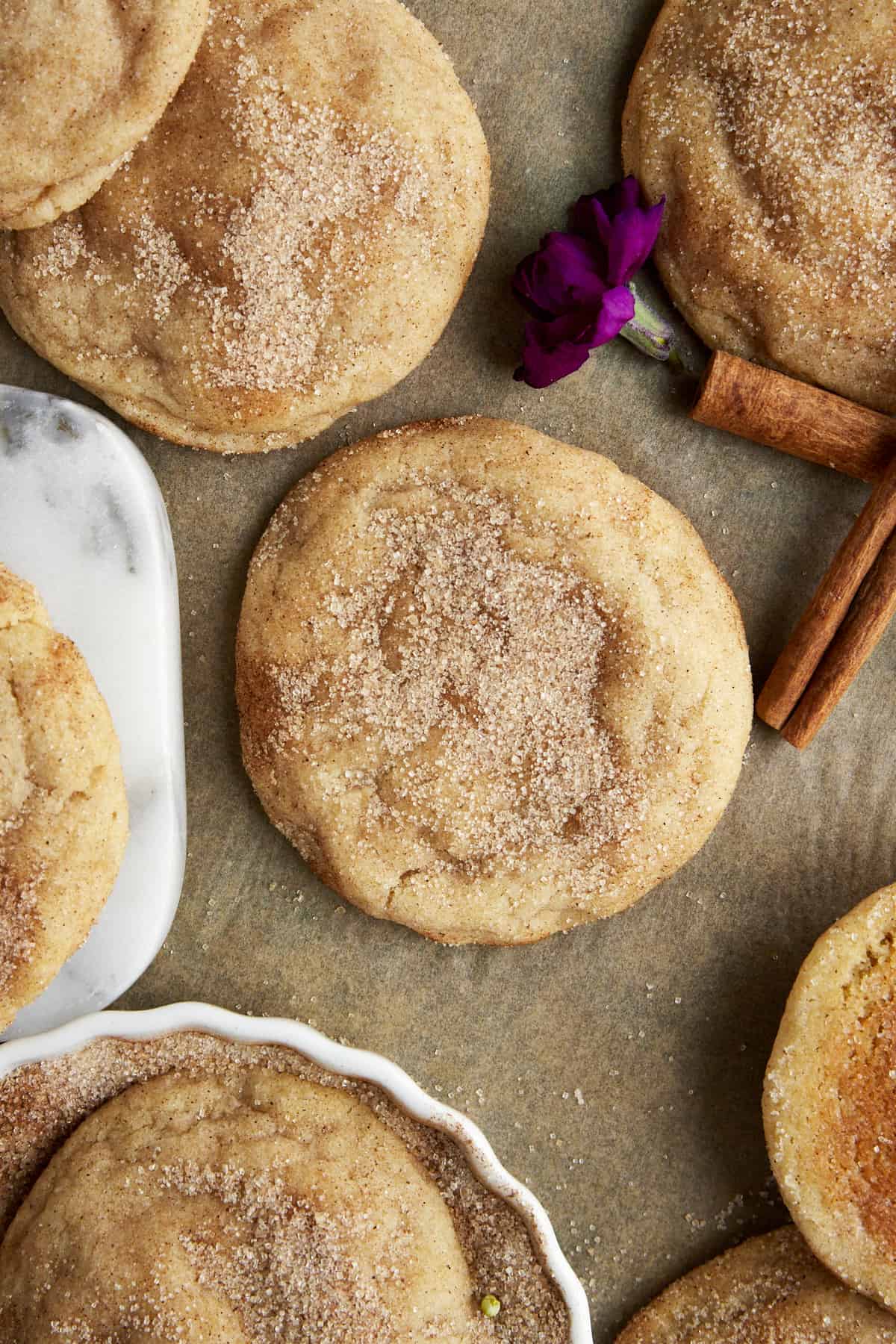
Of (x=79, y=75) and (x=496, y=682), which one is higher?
(x=79, y=75)

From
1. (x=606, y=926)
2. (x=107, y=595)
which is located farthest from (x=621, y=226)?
(x=606, y=926)

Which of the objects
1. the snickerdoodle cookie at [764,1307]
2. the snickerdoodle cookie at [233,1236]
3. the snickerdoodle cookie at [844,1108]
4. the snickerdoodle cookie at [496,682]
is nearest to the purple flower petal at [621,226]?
the snickerdoodle cookie at [496,682]

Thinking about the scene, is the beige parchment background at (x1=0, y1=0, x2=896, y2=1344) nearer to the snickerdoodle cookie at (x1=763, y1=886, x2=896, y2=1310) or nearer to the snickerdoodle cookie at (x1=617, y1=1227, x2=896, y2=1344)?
the snickerdoodle cookie at (x1=617, y1=1227, x2=896, y2=1344)

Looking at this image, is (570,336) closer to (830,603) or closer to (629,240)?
(629,240)

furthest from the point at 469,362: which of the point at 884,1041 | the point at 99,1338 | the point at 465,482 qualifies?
the point at 99,1338

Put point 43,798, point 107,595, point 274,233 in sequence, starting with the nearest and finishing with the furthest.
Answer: point 43,798
point 274,233
point 107,595

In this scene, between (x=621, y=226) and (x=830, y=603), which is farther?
(x=830, y=603)

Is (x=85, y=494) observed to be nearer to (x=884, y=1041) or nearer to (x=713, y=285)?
(x=713, y=285)

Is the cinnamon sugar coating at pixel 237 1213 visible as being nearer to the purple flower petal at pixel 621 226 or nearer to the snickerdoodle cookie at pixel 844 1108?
the snickerdoodle cookie at pixel 844 1108
